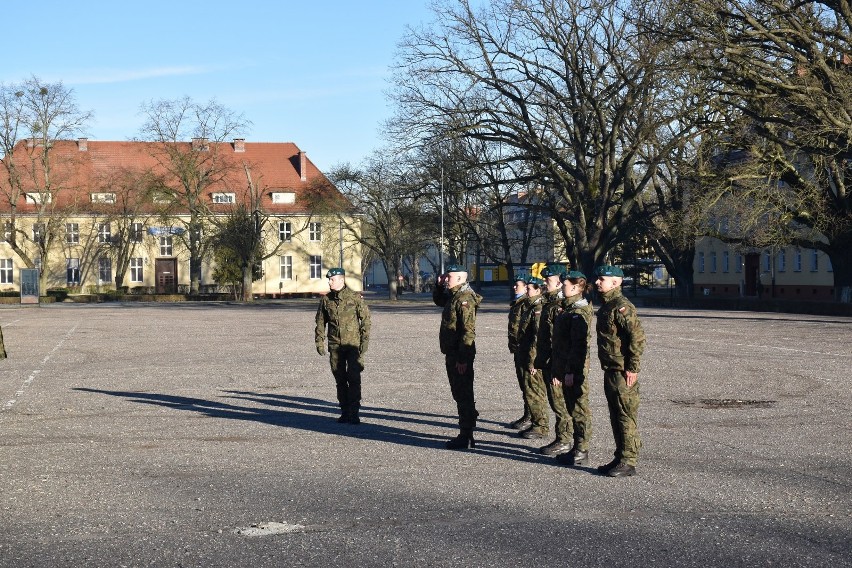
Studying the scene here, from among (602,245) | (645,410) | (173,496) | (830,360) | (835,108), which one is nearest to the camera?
(173,496)

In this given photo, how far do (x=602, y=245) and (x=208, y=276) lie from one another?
52.0m

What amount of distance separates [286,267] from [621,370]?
8817 centimetres

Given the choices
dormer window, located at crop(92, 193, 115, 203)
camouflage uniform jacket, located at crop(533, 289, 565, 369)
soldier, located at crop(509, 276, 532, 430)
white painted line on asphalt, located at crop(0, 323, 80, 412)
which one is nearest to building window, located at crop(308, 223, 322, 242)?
dormer window, located at crop(92, 193, 115, 203)

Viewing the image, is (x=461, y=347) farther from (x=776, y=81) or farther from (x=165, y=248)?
(x=165, y=248)

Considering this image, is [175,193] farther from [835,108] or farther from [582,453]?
[582,453]

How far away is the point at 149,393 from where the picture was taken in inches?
681

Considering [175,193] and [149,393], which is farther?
[175,193]

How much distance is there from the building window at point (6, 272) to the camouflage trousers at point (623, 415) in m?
90.6

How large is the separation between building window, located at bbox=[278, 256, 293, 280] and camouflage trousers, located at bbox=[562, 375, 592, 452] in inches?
3428

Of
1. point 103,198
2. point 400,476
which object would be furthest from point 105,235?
point 400,476

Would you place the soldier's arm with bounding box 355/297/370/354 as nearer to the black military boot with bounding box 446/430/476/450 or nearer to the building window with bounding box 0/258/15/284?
the black military boot with bounding box 446/430/476/450

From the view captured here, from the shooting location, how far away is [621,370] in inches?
389

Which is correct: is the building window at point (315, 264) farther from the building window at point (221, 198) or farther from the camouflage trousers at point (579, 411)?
the camouflage trousers at point (579, 411)

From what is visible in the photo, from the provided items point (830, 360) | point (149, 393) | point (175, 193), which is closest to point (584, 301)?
point (149, 393)
